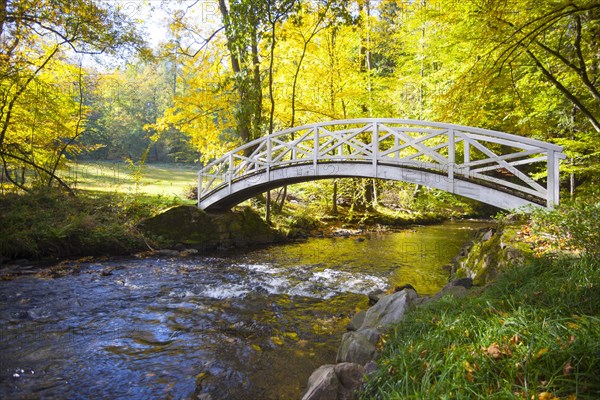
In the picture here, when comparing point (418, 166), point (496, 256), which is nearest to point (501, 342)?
point (496, 256)

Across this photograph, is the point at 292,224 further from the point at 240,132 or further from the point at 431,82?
the point at 431,82

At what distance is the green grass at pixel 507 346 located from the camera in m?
1.76

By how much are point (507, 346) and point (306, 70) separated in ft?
40.7

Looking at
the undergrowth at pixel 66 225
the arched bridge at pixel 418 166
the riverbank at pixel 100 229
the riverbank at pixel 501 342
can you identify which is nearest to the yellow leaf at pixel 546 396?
the riverbank at pixel 501 342

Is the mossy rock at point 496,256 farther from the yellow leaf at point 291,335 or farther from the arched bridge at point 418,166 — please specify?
the yellow leaf at point 291,335

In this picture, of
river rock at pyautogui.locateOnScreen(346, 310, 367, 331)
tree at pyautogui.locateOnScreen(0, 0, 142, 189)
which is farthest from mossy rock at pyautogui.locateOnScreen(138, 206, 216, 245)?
river rock at pyautogui.locateOnScreen(346, 310, 367, 331)

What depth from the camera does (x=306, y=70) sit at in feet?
42.8

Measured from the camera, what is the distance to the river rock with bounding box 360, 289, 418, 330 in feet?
11.7

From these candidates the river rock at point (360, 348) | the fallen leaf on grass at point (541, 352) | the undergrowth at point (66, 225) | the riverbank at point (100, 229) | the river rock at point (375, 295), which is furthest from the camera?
the riverbank at point (100, 229)

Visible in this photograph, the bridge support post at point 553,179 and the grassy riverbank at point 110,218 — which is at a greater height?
the bridge support post at point 553,179

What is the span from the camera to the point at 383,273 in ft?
24.0

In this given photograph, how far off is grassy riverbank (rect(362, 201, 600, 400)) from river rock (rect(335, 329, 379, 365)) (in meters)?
0.22

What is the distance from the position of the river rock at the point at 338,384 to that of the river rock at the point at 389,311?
786mm

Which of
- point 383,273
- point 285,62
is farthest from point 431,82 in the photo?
point 383,273
